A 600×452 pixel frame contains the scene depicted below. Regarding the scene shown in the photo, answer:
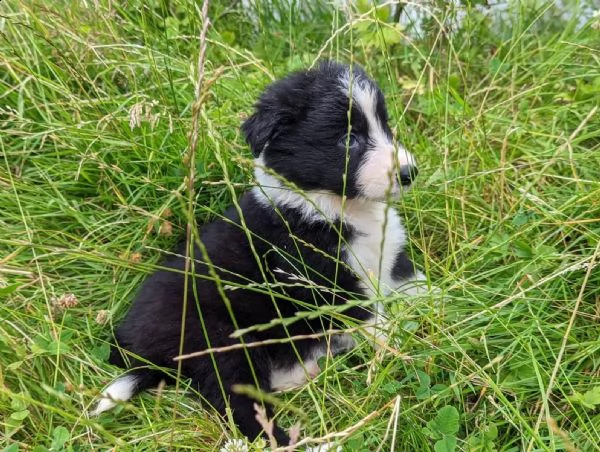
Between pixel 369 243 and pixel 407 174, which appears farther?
pixel 369 243

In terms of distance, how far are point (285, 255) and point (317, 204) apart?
25cm

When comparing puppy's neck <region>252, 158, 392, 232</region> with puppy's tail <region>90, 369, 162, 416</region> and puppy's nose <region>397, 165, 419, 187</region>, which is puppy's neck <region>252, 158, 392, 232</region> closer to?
puppy's nose <region>397, 165, 419, 187</region>

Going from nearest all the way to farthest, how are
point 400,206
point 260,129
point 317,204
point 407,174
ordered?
point 407,174 → point 260,129 → point 317,204 → point 400,206

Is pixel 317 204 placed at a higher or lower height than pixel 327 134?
lower

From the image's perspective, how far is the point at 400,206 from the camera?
10.4ft

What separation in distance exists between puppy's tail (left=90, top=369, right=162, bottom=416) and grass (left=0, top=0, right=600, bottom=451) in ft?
0.22

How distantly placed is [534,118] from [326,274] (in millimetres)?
1624

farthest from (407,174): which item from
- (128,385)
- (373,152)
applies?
(128,385)

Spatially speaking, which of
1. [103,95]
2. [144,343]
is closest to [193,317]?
[144,343]

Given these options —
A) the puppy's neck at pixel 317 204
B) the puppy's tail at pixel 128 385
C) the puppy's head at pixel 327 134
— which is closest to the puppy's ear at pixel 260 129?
the puppy's head at pixel 327 134

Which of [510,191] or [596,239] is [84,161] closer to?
[510,191]

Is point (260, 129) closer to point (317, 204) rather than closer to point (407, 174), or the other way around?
point (317, 204)

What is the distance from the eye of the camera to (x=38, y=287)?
2.90 m

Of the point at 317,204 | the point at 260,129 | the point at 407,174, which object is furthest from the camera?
the point at 317,204
